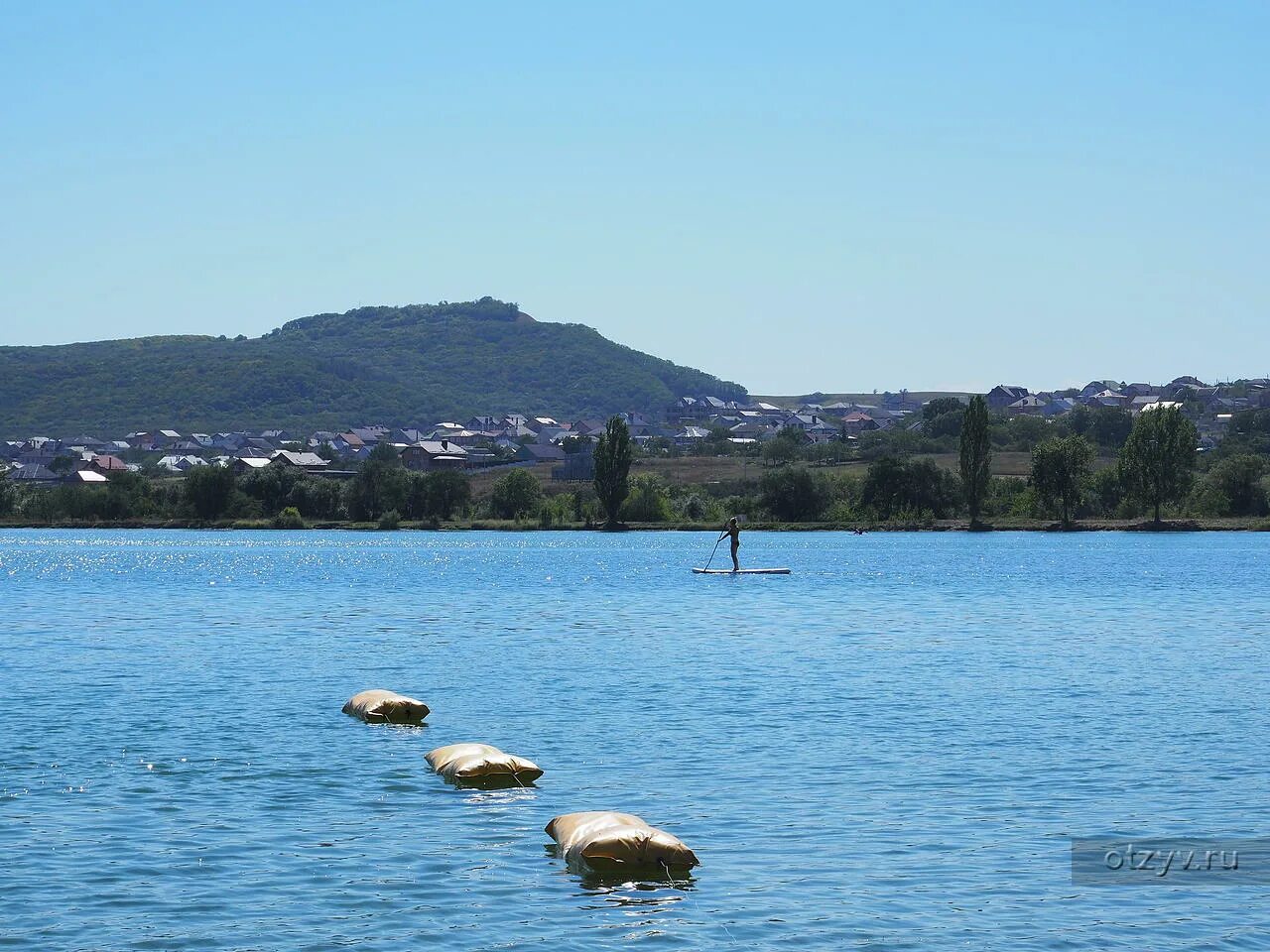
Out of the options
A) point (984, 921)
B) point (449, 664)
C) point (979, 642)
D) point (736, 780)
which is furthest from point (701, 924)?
point (979, 642)

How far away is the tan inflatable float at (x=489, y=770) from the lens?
2212 cm

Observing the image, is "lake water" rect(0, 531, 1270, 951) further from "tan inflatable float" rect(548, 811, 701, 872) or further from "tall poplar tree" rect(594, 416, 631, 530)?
"tall poplar tree" rect(594, 416, 631, 530)

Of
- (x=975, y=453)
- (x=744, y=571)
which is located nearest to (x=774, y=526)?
(x=975, y=453)

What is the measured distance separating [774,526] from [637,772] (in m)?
119

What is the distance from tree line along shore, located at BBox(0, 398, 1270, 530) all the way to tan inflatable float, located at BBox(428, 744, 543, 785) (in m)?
108

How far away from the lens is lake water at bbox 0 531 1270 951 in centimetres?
1530

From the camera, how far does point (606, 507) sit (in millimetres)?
140250

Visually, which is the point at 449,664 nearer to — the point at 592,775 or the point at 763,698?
the point at 763,698

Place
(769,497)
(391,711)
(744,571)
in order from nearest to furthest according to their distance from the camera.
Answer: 1. (391,711)
2. (744,571)
3. (769,497)

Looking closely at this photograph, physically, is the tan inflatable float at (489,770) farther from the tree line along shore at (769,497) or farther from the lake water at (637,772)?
the tree line along shore at (769,497)

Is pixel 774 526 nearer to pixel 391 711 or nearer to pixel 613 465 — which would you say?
pixel 613 465

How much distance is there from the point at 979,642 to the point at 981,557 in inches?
2200

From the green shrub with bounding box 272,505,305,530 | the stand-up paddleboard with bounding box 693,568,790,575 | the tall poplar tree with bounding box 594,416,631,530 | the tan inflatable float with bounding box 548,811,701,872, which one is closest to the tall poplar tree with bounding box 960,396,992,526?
the tall poplar tree with bounding box 594,416,631,530

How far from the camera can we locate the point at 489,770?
72.7 feet
